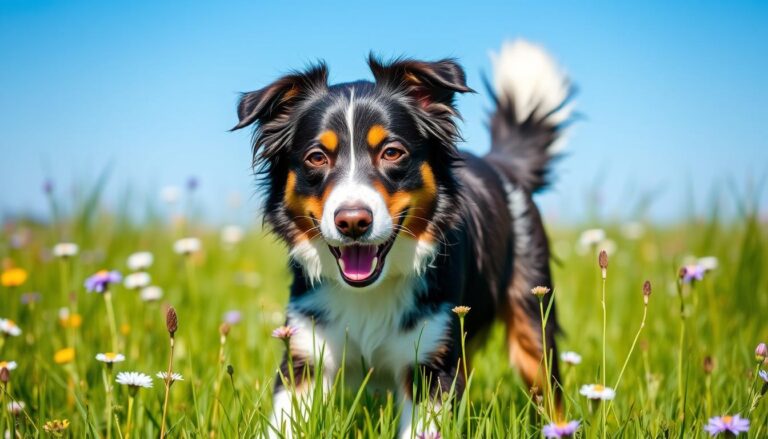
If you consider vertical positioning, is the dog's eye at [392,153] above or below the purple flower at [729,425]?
above

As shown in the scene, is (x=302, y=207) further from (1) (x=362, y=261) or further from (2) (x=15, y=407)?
(2) (x=15, y=407)

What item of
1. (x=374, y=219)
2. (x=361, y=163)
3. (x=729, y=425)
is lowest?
(x=729, y=425)

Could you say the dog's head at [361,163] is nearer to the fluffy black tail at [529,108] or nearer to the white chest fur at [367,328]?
the white chest fur at [367,328]

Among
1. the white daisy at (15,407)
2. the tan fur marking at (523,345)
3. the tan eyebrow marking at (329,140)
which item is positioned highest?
the tan eyebrow marking at (329,140)

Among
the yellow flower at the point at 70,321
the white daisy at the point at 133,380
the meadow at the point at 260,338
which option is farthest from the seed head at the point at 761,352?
the yellow flower at the point at 70,321

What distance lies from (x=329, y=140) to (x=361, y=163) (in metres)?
0.17

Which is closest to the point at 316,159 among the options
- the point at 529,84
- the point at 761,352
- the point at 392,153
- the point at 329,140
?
the point at 329,140

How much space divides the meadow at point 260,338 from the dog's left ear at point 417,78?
0.86 metres

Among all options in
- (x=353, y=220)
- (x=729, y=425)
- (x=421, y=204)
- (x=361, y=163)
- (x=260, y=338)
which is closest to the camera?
(x=729, y=425)

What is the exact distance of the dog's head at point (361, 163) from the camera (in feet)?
8.72

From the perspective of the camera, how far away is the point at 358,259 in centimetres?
273

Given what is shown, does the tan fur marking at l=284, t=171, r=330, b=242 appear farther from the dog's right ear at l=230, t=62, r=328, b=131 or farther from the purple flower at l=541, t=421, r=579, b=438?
the purple flower at l=541, t=421, r=579, b=438

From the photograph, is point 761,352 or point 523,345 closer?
point 761,352

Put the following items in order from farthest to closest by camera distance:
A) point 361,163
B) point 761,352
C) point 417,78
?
point 417,78 < point 361,163 < point 761,352
